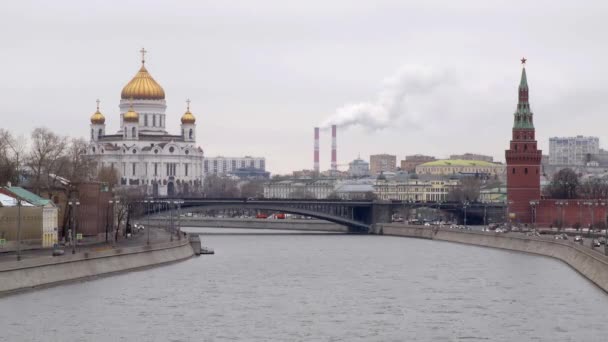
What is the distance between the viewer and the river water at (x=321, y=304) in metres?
47.2

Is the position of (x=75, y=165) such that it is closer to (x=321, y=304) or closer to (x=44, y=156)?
(x=44, y=156)

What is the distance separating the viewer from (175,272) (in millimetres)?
70812

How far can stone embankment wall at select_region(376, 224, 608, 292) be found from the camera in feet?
211

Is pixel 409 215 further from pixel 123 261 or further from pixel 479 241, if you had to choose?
pixel 123 261

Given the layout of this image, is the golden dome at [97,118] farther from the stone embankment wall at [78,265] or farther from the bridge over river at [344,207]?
the stone embankment wall at [78,265]

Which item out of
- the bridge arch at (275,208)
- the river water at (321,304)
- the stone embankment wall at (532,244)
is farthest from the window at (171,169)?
the river water at (321,304)

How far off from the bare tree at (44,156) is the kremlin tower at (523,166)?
125 feet

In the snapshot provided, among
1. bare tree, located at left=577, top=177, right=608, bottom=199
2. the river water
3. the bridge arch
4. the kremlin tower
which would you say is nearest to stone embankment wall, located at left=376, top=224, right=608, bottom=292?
the river water

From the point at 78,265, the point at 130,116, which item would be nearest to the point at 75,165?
the point at 78,265

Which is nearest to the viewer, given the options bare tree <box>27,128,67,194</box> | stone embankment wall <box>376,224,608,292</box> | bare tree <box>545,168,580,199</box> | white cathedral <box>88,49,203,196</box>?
stone embankment wall <box>376,224,608,292</box>

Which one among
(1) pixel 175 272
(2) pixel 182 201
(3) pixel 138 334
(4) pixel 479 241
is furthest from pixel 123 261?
(2) pixel 182 201

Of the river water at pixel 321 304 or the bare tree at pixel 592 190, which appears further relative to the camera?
the bare tree at pixel 592 190

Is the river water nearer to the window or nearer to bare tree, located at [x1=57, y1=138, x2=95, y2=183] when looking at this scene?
bare tree, located at [x1=57, y1=138, x2=95, y2=183]

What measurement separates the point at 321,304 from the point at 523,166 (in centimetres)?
7324
